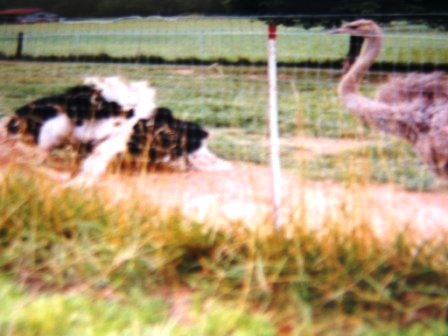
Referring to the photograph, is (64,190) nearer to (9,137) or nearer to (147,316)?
(9,137)

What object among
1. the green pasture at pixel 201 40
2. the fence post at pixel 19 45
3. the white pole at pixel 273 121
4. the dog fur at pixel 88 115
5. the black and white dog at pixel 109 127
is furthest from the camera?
the fence post at pixel 19 45

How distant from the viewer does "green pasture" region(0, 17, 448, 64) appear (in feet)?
17.7

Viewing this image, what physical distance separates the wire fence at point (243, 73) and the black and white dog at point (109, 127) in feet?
0.34

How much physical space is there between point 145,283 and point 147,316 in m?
0.45

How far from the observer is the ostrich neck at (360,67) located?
546 cm

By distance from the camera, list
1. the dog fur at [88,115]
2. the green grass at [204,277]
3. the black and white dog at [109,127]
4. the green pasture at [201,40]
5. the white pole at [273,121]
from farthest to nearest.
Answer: the dog fur at [88,115], the black and white dog at [109,127], the green pasture at [201,40], the white pole at [273,121], the green grass at [204,277]

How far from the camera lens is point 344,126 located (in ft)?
18.9

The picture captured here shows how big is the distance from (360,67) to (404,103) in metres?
0.42

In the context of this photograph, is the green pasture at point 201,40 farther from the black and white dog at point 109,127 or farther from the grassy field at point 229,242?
the black and white dog at point 109,127

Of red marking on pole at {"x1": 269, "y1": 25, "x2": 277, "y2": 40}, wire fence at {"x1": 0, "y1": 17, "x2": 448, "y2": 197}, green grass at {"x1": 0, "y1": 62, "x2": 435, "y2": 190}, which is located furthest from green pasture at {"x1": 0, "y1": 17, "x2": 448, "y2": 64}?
red marking on pole at {"x1": 269, "y1": 25, "x2": 277, "y2": 40}

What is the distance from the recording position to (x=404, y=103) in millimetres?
5574

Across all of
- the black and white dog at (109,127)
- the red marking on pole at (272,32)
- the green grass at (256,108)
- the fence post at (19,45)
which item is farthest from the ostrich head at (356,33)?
the fence post at (19,45)

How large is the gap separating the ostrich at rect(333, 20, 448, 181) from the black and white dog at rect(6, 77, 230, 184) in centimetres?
116

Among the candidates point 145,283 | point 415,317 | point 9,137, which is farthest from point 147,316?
point 9,137
